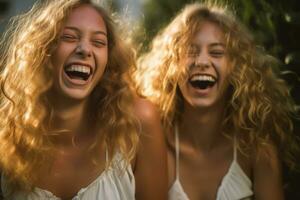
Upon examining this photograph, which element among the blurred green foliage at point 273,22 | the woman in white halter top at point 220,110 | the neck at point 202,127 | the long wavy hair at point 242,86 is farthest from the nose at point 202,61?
the blurred green foliage at point 273,22

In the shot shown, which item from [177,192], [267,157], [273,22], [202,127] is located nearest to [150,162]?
[177,192]

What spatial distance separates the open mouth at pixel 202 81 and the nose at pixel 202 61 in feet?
0.18

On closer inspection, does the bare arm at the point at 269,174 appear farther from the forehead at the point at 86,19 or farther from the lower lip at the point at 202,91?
the forehead at the point at 86,19

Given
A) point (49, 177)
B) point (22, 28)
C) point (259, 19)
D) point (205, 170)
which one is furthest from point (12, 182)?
point (259, 19)

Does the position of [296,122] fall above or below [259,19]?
below

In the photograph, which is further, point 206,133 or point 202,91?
point 206,133

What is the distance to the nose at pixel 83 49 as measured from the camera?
2.97m

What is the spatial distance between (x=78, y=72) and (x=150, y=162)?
1.97ft

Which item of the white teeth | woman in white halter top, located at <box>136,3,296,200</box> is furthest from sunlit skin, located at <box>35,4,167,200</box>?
the white teeth

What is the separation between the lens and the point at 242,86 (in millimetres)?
3287

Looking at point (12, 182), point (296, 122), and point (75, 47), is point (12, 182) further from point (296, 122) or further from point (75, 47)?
point (296, 122)

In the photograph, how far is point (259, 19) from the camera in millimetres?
3424

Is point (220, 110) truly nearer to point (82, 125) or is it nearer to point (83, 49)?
point (82, 125)

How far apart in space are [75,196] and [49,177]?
18 centimetres
